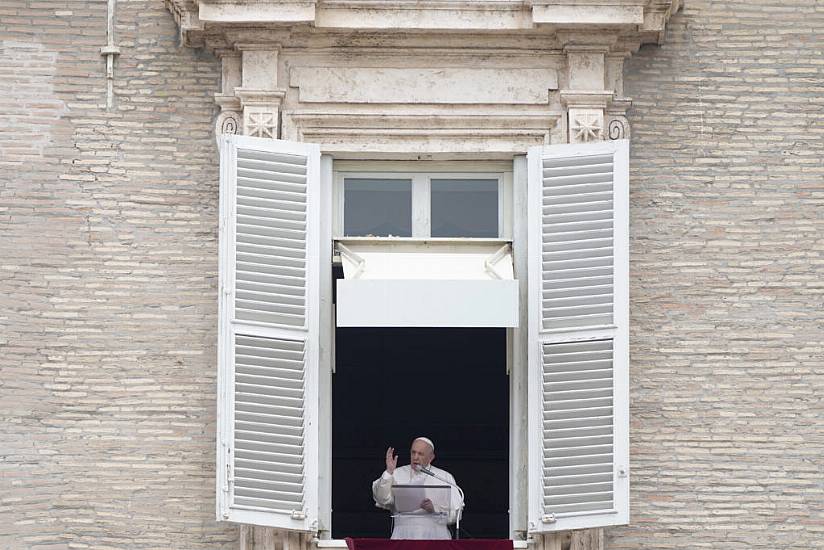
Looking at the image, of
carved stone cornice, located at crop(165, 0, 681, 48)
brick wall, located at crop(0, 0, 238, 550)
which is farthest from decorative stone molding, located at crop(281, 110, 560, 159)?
brick wall, located at crop(0, 0, 238, 550)

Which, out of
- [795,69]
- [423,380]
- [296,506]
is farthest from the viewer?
[423,380]

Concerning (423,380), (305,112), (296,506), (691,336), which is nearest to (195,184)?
(305,112)

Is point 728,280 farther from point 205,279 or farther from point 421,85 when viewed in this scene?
point 205,279

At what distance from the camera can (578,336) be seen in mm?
12664

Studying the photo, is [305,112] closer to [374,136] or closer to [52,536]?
[374,136]

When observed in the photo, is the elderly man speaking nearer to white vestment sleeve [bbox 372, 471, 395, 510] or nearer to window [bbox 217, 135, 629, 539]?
white vestment sleeve [bbox 372, 471, 395, 510]

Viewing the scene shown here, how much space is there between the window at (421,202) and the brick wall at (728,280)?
0.85 metres

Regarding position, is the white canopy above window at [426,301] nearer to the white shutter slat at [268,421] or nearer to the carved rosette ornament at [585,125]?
the white shutter slat at [268,421]

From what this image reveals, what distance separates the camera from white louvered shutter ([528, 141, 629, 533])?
41.0ft

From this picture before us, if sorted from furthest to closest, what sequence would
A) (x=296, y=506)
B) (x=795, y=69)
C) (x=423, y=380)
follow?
1. (x=423, y=380)
2. (x=795, y=69)
3. (x=296, y=506)

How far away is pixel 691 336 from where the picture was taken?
1294cm

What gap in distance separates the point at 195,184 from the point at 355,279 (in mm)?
1282

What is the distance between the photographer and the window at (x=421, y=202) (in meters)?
13.2

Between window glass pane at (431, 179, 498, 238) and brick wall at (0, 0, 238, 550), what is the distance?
4.42ft
